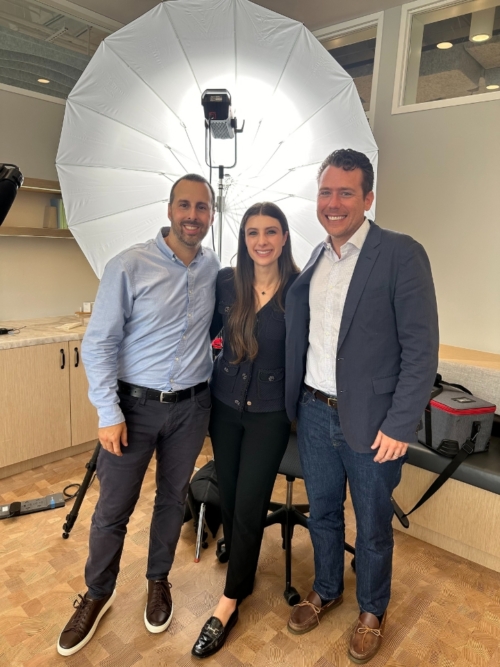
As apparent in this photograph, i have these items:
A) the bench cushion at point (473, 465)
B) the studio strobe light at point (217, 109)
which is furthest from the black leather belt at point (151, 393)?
the bench cushion at point (473, 465)

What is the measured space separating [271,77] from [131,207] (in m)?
0.73

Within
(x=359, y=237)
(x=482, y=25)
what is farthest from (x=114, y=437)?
(x=482, y=25)

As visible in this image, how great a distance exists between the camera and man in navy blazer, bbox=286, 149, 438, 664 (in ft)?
4.35

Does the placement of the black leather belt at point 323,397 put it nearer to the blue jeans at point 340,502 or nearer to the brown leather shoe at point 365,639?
the blue jeans at point 340,502

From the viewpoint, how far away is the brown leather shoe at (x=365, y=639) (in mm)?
1537

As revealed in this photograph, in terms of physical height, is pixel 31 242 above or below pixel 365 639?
above

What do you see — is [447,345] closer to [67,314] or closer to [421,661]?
[421,661]

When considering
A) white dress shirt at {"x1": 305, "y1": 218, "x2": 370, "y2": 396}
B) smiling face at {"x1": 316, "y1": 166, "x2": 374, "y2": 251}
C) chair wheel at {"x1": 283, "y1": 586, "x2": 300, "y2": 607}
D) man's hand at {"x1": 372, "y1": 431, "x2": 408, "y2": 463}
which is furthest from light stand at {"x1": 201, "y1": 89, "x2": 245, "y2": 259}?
chair wheel at {"x1": 283, "y1": 586, "x2": 300, "y2": 607}

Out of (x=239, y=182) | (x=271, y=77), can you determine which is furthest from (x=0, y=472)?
(x=271, y=77)

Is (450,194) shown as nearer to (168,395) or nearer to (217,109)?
(217,109)

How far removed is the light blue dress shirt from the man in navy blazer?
335 millimetres

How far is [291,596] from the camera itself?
180 centimetres

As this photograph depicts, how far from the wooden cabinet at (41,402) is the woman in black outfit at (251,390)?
5.45 feet

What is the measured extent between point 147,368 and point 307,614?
3.62ft
